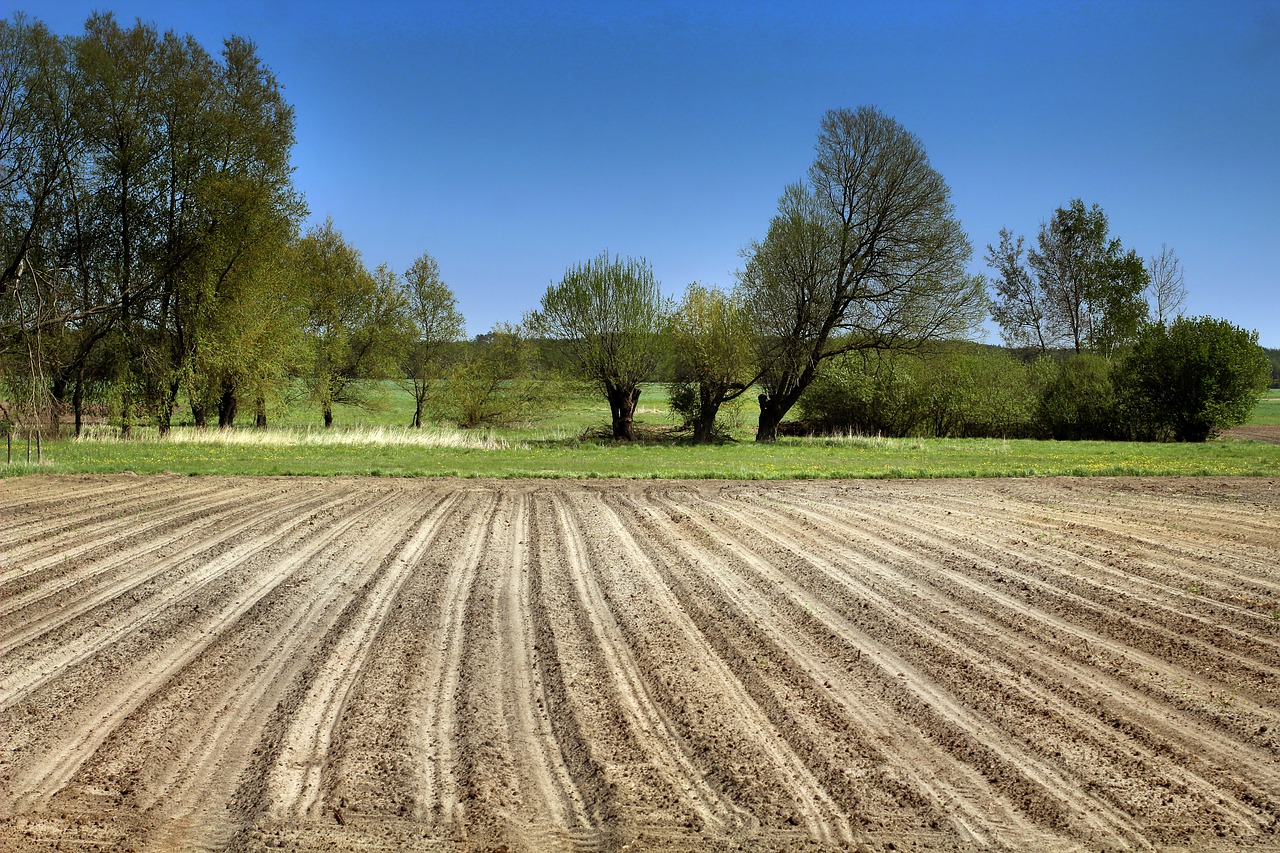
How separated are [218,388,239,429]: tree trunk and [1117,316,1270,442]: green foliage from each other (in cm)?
3766

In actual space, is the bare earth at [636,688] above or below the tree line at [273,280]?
below

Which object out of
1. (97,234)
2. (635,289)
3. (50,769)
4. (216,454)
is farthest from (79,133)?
(50,769)

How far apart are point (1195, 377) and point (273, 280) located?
121 feet

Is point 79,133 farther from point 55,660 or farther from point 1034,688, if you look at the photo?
point 1034,688

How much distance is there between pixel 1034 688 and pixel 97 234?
30.8 m

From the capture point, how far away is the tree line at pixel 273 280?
2500 centimetres

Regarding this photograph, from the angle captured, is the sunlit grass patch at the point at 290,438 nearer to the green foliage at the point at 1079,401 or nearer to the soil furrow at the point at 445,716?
the soil furrow at the point at 445,716

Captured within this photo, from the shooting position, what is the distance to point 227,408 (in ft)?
101

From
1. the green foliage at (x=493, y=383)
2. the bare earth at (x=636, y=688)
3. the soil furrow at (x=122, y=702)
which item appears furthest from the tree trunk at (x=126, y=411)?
the soil furrow at (x=122, y=702)

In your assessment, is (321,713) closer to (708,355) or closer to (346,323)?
(708,355)

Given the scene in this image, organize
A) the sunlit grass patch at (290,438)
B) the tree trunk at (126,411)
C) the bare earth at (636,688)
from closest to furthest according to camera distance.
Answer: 1. the bare earth at (636,688)
2. the sunlit grass patch at (290,438)
3. the tree trunk at (126,411)

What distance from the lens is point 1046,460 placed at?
2230cm

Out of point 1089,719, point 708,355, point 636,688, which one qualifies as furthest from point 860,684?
point 708,355

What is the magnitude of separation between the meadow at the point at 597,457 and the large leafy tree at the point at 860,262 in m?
4.24
